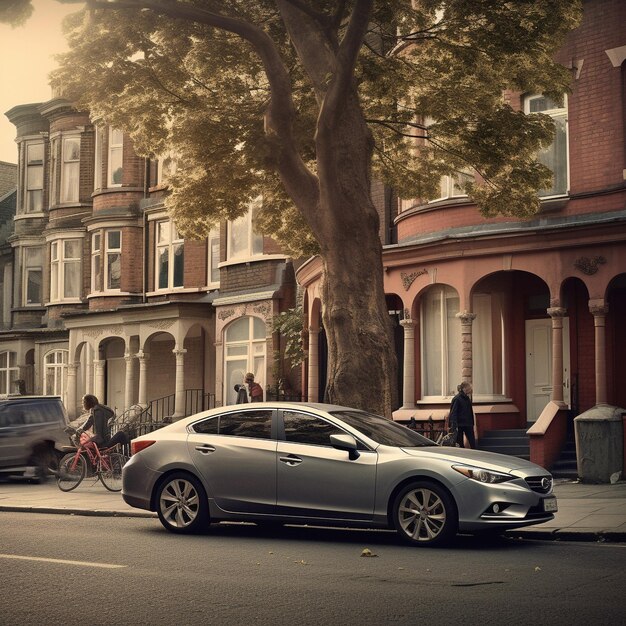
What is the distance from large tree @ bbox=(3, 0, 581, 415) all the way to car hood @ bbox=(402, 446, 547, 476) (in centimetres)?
424

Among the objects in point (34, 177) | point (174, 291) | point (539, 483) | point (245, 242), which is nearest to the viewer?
point (539, 483)

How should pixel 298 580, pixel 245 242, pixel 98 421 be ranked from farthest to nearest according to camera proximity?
1. pixel 245 242
2. pixel 98 421
3. pixel 298 580

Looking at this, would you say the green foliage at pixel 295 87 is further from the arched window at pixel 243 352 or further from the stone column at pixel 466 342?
the arched window at pixel 243 352

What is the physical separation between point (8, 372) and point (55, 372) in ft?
8.42

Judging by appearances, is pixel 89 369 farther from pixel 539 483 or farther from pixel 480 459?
pixel 539 483

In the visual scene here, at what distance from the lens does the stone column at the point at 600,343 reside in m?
20.9

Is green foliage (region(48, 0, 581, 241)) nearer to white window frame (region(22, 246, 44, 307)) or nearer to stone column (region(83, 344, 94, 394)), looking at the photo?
stone column (region(83, 344, 94, 394))

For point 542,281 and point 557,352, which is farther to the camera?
point 542,281

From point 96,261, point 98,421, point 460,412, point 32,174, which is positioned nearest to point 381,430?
point 460,412

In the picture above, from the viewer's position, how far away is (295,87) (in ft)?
67.7

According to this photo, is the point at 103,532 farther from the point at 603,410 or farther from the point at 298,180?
the point at 603,410

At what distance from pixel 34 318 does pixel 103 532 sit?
3037cm

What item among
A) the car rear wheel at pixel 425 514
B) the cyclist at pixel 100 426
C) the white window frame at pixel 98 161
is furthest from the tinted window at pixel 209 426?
the white window frame at pixel 98 161

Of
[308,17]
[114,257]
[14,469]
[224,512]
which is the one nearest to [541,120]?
[308,17]
